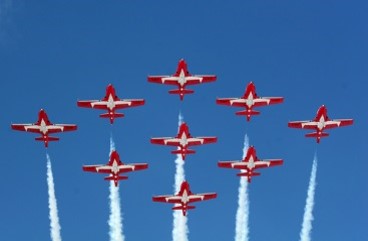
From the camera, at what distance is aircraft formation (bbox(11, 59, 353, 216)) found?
514 ft

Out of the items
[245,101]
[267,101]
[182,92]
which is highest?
[267,101]

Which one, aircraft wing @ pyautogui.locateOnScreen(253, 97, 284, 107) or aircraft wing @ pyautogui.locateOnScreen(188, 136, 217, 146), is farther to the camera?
aircraft wing @ pyautogui.locateOnScreen(188, 136, 217, 146)

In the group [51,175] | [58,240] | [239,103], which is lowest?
[58,240]

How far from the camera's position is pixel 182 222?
16862 centimetres

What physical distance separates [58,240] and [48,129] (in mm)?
20650

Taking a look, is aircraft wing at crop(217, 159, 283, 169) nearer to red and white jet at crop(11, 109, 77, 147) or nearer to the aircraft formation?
the aircraft formation

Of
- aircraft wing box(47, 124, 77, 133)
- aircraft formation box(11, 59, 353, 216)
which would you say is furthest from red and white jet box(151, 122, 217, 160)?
aircraft wing box(47, 124, 77, 133)

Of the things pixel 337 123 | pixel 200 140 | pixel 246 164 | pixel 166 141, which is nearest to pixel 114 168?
pixel 166 141

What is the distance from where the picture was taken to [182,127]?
15900 centimetres

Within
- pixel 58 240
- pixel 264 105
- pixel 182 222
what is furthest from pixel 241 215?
pixel 58 240

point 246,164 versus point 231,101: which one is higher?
point 231,101

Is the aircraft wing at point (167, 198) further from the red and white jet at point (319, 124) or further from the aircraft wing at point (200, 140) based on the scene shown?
the red and white jet at point (319, 124)

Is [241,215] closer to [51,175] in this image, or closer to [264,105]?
[264,105]

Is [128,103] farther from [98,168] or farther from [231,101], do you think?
[231,101]
